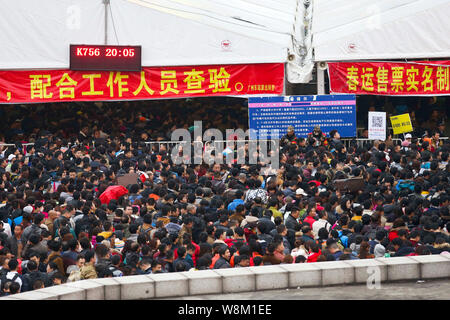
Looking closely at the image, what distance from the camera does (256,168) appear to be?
1628 centimetres

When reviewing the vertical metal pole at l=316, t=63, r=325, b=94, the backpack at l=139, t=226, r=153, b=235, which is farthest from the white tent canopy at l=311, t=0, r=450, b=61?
the backpack at l=139, t=226, r=153, b=235

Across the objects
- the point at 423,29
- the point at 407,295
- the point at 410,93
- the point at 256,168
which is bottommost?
the point at 407,295

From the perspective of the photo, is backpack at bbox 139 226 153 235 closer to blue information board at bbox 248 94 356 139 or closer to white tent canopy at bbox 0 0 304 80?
blue information board at bbox 248 94 356 139

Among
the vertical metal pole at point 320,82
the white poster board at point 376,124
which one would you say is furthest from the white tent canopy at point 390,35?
the white poster board at point 376,124

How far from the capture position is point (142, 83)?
2114cm

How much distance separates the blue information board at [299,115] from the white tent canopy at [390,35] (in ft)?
4.22

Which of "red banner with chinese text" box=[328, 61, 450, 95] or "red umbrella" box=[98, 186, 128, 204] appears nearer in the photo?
"red umbrella" box=[98, 186, 128, 204]

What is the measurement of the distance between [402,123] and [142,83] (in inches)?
240

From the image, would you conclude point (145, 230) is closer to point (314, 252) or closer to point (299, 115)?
point (314, 252)

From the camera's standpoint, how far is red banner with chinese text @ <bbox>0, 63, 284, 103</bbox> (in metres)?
20.9

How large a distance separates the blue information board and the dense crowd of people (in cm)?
36

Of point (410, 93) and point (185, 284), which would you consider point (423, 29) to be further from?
point (185, 284)

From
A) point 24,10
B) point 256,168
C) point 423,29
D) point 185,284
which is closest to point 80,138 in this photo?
point 24,10

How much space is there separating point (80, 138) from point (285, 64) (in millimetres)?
5199
